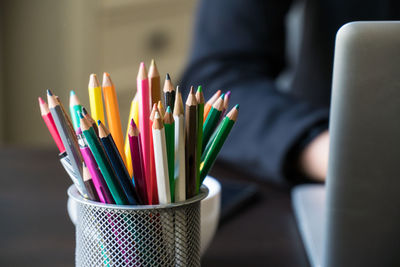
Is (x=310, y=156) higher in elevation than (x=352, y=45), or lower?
lower

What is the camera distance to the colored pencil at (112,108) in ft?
0.89

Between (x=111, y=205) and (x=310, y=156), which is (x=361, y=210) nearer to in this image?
(x=111, y=205)

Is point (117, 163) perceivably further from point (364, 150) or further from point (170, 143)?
point (364, 150)

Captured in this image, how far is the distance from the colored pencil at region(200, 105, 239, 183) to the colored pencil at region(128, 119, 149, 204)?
0.11 feet

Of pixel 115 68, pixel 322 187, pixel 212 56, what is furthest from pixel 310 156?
pixel 115 68

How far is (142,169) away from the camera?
264 mm

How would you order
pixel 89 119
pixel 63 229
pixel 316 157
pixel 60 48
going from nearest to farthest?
pixel 89 119, pixel 63 229, pixel 316 157, pixel 60 48

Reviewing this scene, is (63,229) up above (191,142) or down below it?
below

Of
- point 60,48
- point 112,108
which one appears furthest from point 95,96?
point 60,48

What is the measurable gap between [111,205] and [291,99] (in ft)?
1.43

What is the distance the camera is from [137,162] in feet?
0.85

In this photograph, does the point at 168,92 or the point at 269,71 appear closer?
the point at 168,92

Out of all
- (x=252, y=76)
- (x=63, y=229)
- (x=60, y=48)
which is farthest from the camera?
(x=60, y=48)

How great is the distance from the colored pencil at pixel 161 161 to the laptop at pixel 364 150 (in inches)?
3.6
